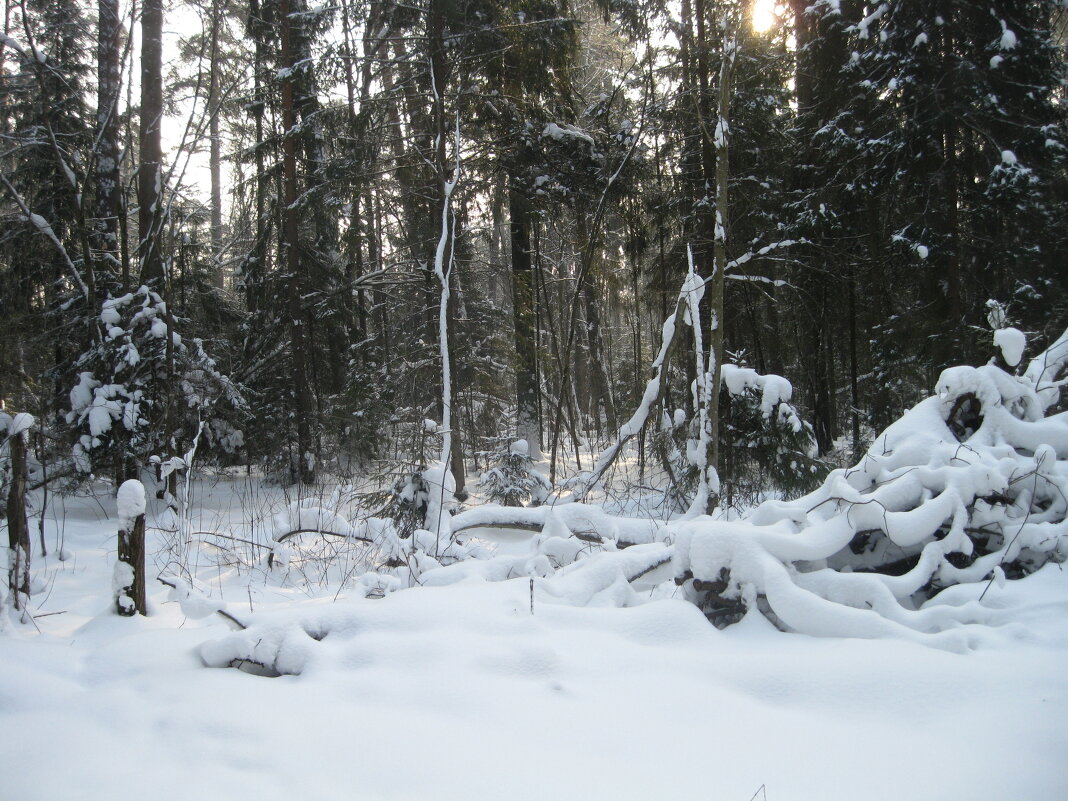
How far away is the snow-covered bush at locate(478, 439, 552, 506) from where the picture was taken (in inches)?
A: 303

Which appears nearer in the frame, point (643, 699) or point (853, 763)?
point (853, 763)

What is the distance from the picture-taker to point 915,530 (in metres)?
3.37

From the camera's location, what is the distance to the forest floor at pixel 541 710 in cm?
192

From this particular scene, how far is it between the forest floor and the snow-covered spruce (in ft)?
0.65

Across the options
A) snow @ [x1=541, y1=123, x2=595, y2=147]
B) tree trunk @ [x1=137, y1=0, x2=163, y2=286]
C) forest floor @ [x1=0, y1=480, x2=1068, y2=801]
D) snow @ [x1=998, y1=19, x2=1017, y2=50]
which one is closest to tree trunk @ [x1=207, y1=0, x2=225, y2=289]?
tree trunk @ [x1=137, y1=0, x2=163, y2=286]

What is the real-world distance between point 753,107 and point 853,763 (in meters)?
9.95

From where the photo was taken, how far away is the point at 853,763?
1968 millimetres

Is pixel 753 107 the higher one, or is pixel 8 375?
pixel 753 107

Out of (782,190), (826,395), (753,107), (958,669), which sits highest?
(753,107)

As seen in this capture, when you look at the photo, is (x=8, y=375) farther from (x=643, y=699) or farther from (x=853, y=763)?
(x=853, y=763)

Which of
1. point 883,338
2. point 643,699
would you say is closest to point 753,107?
point 883,338

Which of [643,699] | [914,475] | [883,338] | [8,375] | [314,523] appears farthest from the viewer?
[883,338]

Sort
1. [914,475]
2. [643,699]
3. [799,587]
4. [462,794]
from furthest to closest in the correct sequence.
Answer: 1. [914,475]
2. [799,587]
3. [643,699]
4. [462,794]

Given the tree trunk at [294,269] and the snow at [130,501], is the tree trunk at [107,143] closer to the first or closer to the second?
the tree trunk at [294,269]
